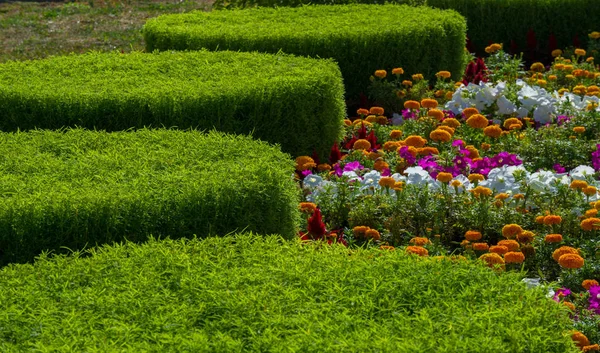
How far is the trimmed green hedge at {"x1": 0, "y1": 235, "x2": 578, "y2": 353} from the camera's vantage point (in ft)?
12.3

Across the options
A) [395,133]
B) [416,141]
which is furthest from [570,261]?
[395,133]

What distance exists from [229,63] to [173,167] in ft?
9.11

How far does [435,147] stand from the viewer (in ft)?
25.4

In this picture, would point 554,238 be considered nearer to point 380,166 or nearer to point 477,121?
point 380,166

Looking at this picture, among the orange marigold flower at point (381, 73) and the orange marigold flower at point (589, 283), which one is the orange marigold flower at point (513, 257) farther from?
the orange marigold flower at point (381, 73)

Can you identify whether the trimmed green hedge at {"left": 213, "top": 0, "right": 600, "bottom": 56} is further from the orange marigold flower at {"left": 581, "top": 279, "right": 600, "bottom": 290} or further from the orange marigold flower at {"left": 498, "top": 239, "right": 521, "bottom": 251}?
the orange marigold flower at {"left": 581, "top": 279, "right": 600, "bottom": 290}

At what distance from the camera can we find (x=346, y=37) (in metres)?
9.31

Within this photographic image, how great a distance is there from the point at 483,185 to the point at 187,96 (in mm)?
2172

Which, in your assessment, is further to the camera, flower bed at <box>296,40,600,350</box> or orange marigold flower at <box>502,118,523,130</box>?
orange marigold flower at <box>502,118,523,130</box>

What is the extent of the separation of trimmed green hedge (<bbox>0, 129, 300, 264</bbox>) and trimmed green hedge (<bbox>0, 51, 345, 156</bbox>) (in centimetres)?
91

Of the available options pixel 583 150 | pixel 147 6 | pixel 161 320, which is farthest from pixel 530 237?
pixel 147 6

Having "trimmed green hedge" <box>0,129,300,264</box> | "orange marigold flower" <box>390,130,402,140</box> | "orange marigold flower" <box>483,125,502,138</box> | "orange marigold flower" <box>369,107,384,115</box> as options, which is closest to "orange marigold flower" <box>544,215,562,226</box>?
"trimmed green hedge" <box>0,129,300,264</box>

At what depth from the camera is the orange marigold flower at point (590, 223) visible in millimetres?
5844

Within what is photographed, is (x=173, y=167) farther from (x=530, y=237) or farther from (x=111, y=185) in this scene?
(x=530, y=237)
